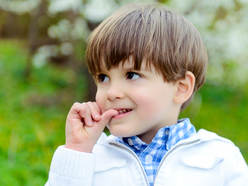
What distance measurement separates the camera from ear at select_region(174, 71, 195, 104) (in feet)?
5.77

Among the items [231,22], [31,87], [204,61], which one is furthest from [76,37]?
[204,61]

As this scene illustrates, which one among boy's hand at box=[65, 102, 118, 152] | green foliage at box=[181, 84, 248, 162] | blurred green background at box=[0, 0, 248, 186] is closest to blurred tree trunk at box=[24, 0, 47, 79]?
blurred green background at box=[0, 0, 248, 186]

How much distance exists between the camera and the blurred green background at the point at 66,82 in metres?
3.59

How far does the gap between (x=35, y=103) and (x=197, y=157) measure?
3.88 metres

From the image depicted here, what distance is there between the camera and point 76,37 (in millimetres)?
→ 5863

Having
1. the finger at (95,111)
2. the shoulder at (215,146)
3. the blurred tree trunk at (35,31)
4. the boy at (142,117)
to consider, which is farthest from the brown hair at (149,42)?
the blurred tree trunk at (35,31)

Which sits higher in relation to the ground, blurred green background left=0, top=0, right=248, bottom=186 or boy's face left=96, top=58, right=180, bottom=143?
boy's face left=96, top=58, right=180, bottom=143

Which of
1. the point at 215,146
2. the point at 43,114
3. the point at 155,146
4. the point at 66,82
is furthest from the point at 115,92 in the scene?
the point at 66,82

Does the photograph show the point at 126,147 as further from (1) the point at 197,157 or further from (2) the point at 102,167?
(1) the point at 197,157

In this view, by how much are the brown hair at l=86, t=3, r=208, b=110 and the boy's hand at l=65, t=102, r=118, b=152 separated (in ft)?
0.58

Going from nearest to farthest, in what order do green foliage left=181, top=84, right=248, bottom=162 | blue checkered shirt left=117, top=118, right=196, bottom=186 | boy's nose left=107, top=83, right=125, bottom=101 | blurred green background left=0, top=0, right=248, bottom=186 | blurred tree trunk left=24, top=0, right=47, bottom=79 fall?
1. boy's nose left=107, top=83, right=125, bottom=101
2. blue checkered shirt left=117, top=118, right=196, bottom=186
3. blurred green background left=0, top=0, right=248, bottom=186
4. green foliage left=181, top=84, right=248, bottom=162
5. blurred tree trunk left=24, top=0, right=47, bottom=79

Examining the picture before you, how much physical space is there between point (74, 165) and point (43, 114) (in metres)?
3.28

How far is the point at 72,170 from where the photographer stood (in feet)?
5.37

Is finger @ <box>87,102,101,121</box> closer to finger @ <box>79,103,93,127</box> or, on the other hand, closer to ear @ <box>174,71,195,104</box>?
finger @ <box>79,103,93,127</box>
